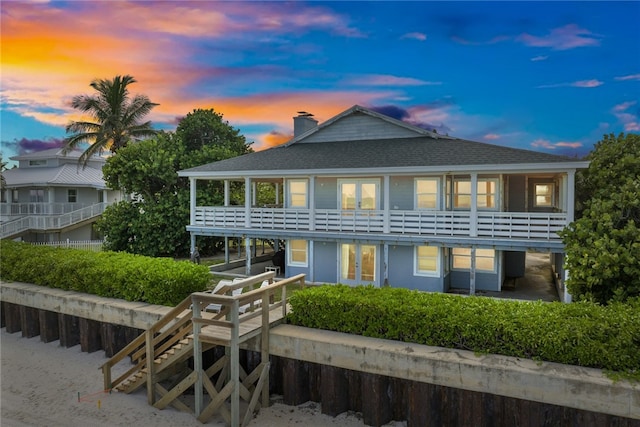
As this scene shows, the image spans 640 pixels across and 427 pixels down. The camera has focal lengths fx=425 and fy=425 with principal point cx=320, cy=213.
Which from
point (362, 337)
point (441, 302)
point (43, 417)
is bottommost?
point (43, 417)

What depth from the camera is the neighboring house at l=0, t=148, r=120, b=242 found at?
3077 cm

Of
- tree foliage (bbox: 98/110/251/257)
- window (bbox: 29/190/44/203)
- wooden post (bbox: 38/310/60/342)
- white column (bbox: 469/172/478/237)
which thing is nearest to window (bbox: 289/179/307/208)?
white column (bbox: 469/172/478/237)

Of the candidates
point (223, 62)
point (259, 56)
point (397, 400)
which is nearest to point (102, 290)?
point (397, 400)

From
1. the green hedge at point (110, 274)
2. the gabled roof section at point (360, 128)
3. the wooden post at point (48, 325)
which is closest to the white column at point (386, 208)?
the gabled roof section at point (360, 128)

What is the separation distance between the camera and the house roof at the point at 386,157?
592 inches

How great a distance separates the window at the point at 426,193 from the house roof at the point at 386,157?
1.11 meters

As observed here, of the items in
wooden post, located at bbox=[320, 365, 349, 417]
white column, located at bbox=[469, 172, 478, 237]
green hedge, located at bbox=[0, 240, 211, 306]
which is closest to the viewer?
wooden post, located at bbox=[320, 365, 349, 417]

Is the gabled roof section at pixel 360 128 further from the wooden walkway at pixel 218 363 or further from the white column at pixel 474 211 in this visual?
the wooden walkway at pixel 218 363

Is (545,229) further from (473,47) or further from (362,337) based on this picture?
(473,47)

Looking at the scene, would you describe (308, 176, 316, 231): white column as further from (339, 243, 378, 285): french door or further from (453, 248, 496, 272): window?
(453, 248, 496, 272): window

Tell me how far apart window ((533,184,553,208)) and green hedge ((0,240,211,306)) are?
1534cm

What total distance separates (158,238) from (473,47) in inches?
999

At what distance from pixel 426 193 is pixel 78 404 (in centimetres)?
1375

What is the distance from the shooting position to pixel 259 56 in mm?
27641
